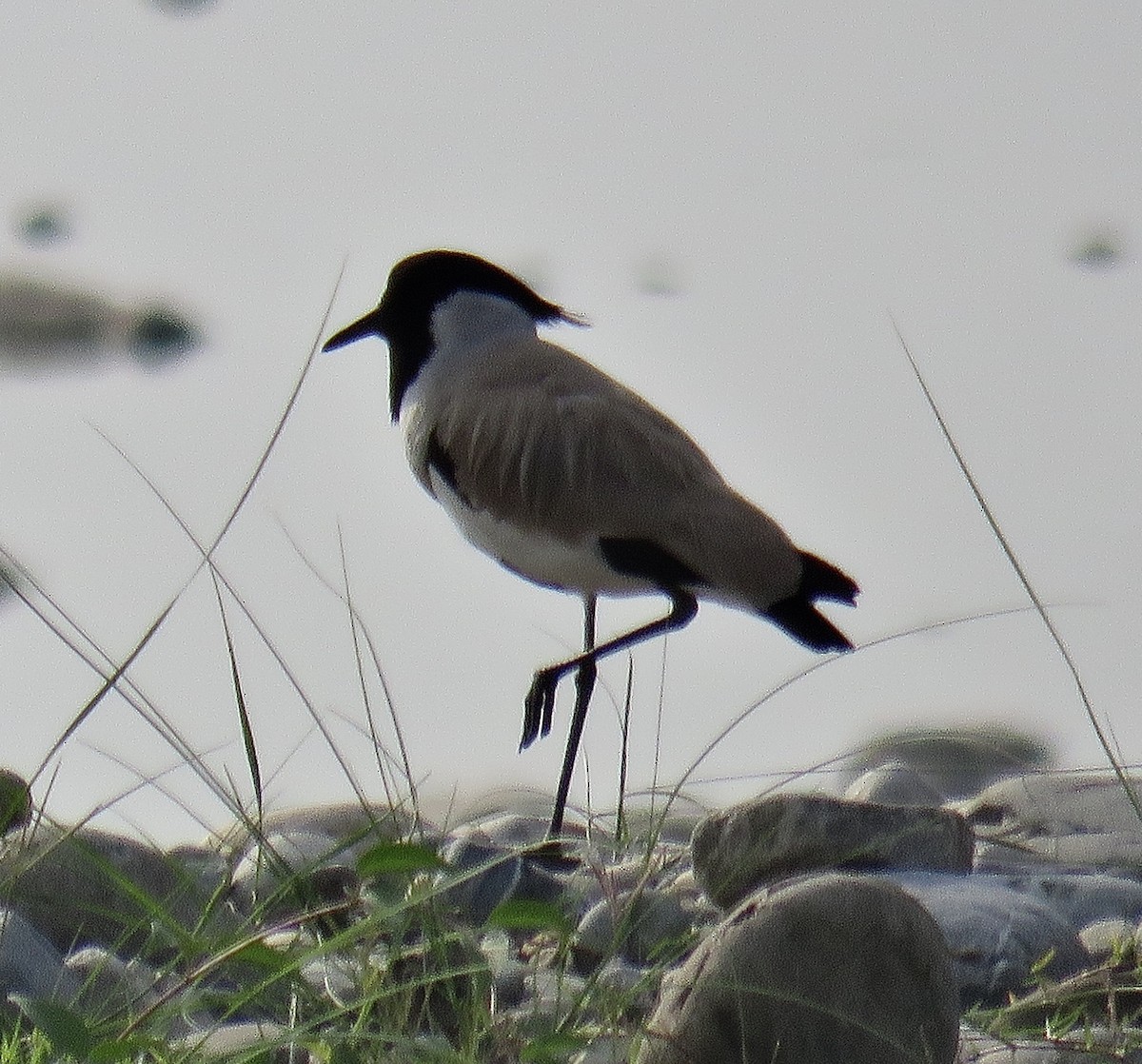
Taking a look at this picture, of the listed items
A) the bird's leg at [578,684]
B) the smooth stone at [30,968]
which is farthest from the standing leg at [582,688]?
the smooth stone at [30,968]

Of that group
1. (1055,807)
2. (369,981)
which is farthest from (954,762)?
(369,981)

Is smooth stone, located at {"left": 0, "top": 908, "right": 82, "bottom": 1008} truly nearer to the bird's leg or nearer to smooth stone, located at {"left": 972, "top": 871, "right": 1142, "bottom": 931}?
smooth stone, located at {"left": 972, "top": 871, "right": 1142, "bottom": 931}

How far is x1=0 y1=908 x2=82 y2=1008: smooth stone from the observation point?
2504 millimetres

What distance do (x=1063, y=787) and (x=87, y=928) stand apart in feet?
6.51

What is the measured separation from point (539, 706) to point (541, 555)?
0.42 metres

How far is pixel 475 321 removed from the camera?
4406 millimetres

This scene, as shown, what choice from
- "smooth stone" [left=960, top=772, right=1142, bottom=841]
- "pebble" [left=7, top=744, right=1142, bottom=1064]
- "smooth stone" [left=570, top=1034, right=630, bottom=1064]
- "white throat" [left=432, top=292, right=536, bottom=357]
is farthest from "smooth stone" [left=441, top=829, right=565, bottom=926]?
"white throat" [left=432, top=292, right=536, bottom=357]

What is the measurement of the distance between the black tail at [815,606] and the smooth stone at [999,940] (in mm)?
822

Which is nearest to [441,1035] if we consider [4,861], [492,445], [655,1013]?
[655,1013]

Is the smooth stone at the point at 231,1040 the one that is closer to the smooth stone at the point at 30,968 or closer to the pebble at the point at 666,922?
the pebble at the point at 666,922

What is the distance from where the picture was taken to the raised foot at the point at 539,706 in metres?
4.09

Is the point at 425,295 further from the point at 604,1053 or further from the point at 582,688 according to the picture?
the point at 604,1053

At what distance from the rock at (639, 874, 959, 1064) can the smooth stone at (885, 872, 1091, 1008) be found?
60 centimetres

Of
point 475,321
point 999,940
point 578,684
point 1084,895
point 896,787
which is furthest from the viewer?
point 475,321
